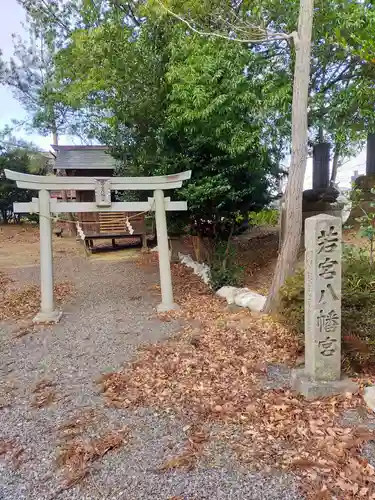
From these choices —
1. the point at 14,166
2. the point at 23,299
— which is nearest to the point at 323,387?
the point at 23,299

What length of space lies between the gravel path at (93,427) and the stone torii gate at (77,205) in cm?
58

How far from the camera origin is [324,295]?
3.23 meters

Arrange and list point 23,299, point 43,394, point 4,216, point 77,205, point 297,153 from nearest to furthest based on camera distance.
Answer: point 43,394
point 297,153
point 77,205
point 23,299
point 4,216

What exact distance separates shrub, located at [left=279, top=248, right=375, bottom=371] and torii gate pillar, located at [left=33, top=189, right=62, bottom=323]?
3885mm

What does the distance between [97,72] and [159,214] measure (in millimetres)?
3730

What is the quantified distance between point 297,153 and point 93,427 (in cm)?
430

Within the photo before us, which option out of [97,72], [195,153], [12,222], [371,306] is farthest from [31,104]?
[371,306]

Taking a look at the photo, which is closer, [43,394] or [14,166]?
[43,394]

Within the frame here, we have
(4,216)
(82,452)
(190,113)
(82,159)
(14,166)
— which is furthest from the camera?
(4,216)

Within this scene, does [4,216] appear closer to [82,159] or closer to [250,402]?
[82,159]

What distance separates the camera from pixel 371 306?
369 centimetres

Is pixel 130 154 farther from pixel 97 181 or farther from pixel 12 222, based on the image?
pixel 12 222

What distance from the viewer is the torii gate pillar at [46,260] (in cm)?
603

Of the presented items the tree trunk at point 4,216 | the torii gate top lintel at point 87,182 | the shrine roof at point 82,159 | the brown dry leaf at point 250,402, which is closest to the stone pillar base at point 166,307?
the brown dry leaf at point 250,402
